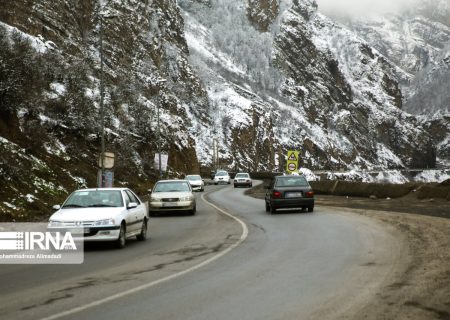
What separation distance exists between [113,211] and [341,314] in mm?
7989

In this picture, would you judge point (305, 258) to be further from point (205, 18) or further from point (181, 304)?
point (205, 18)

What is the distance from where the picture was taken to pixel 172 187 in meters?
26.2

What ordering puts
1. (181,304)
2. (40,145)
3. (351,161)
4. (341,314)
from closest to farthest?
1. (341,314)
2. (181,304)
3. (40,145)
4. (351,161)

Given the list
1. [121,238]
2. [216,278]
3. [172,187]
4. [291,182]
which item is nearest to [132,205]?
[121,238]

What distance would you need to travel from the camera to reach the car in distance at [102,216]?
13203 mm

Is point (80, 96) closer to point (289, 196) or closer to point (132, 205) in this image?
point (289, 196)

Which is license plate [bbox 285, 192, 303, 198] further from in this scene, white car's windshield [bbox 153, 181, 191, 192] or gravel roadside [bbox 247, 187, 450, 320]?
gravel roadside [bbox 247, 187, 450, 320]

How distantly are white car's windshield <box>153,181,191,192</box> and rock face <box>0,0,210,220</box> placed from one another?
460 centimetres

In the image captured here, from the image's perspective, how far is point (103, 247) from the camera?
14.4 meters

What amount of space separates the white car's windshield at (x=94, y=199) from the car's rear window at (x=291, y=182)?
1130 cm

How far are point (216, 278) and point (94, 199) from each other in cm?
610

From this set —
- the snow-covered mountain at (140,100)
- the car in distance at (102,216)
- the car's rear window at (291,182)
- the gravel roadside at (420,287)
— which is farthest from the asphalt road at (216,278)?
the snow-covered mountain at (140,100)

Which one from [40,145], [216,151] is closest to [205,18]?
[216,151]

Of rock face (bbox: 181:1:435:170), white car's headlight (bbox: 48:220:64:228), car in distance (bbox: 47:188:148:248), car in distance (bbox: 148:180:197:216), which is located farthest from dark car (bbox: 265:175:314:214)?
rock face (bbox: 181:1:435:170)
